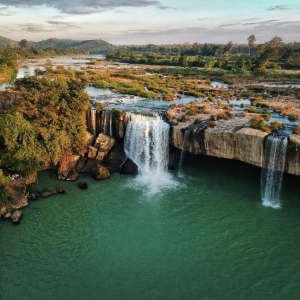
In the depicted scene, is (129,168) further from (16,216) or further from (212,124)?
(16,216)

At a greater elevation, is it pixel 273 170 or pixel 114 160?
pixel 273 170

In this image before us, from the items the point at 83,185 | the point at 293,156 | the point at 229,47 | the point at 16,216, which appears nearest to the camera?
the point at 16,216

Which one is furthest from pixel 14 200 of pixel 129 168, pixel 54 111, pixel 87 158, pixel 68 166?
pixel 129 168

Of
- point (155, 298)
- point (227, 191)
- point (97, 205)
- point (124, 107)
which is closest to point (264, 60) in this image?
point (124, 107)

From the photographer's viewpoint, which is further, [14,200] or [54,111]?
[54,111]

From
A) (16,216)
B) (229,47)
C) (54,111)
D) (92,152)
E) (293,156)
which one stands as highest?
(229,47)

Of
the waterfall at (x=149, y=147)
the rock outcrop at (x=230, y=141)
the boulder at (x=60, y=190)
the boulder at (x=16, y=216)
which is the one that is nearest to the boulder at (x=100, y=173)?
the waterfall at (x=149, y=147)
